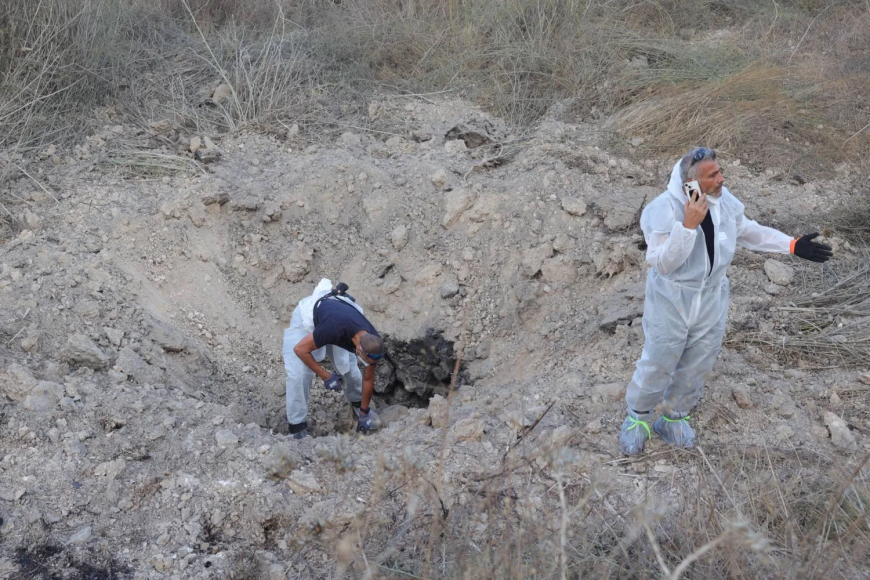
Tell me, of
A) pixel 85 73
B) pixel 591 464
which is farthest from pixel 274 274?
pixel 591 464

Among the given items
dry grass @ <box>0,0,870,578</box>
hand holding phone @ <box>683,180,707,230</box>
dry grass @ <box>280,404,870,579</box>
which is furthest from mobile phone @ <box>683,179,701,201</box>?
dry grass @ <box>0,0,870,578</box>

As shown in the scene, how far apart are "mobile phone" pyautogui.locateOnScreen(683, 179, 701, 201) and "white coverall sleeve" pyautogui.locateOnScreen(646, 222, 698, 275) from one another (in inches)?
5.2

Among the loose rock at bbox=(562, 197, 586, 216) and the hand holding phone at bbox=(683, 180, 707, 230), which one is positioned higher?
the hand holding phone at bbox=(683, 180, 707, 230)

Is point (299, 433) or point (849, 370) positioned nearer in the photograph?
point (849, 370)

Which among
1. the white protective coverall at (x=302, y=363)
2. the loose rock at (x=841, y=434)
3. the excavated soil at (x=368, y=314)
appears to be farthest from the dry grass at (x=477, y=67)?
the white protective coverall at (x=302, y=363)

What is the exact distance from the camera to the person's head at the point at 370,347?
427 centimetres

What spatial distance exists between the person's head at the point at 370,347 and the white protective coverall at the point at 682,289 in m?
1.45

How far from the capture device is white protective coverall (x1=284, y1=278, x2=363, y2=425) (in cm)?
472

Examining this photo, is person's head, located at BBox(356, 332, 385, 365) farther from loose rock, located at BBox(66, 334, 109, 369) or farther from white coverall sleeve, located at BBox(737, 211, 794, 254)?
white coverall sleeve, located at BBox(737, 211, 794, 254)

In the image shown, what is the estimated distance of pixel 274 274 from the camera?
18.9ft

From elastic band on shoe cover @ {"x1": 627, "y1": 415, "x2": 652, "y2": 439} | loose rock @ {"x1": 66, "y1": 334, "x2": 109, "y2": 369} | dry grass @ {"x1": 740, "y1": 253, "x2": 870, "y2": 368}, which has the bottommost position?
loose rock @ {"x1": 66, "y1": 334, "x2": 109, "y2": 369}

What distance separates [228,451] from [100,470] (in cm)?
58

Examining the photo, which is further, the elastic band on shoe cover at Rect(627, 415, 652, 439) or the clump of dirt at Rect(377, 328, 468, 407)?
the clump of dirt at Rect(377, 328, 468, 407)

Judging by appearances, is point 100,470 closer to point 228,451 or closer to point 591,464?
point 228,451
